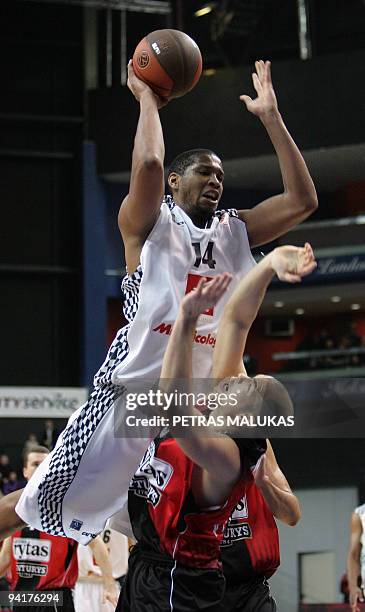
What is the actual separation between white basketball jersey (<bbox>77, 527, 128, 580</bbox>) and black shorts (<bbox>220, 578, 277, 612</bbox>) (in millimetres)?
5835

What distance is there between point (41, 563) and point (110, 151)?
12009 millimetres

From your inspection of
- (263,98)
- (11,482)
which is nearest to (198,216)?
(263,98)

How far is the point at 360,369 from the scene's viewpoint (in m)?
18.6

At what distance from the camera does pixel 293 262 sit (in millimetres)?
4047

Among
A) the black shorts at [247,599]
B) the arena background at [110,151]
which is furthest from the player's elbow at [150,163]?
the arena background at [110,151]

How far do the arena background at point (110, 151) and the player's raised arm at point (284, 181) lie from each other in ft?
40.1

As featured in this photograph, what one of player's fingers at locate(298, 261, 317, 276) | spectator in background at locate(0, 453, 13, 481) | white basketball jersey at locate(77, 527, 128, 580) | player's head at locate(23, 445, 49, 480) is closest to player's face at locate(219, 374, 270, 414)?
player's fingers at locate(298, 261, 317, 276)

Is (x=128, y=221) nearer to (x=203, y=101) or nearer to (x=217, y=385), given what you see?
(x=217, y=385)

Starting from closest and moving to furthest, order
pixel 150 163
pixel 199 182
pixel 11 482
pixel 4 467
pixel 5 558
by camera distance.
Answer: pixel 150 163
pixel 199 182
pixel 5 558
pixel 11 482
pixel 4 467

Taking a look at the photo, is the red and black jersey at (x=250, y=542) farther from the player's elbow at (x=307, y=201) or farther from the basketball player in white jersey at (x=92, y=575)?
the basketball player in white jersey at (x=92, y=575)

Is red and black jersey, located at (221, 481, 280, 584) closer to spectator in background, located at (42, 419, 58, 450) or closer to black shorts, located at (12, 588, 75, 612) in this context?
black shorts, located at (12, 588, 75, 612)

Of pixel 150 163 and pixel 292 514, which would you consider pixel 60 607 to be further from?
pixel 150 163

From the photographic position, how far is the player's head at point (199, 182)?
5.33 meters

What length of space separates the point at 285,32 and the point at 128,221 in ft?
48.2
